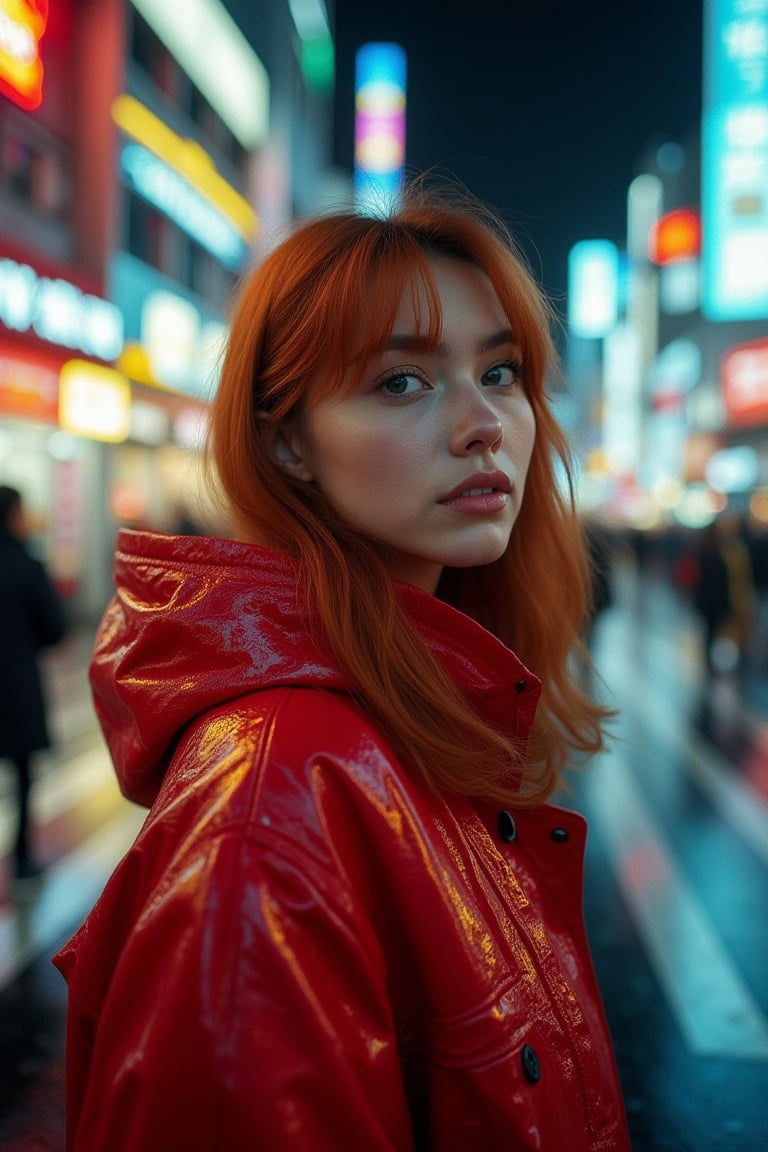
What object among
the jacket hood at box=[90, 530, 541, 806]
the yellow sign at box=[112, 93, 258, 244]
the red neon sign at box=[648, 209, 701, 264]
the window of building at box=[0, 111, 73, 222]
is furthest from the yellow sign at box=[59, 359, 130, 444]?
the red neon sign at box=[648, 209, 701, 264]

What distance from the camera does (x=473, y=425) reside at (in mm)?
1229

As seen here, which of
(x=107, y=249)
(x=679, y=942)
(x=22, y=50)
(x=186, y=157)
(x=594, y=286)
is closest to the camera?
(x=679, y=942)

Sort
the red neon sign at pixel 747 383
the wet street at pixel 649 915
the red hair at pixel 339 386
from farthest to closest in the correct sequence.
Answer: the red neon sign at pixel 747 383
the wet street at pixel 649 915
the red hair at pixel 339 386

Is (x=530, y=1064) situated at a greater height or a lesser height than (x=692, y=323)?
lesser

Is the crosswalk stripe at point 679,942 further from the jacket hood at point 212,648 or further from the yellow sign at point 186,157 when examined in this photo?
the yellow sign at point 186,157

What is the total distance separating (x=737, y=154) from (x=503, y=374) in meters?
17.1

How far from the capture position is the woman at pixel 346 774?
0.83 metres

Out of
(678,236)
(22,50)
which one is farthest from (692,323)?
(22,50)

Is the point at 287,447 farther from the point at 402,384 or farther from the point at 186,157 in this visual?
the point at 186,157

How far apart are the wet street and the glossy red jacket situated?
0.20m

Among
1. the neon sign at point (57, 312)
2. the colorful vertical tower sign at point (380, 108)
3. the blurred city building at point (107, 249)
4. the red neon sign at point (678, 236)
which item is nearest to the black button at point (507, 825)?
the blurred city building at point (107, 249)

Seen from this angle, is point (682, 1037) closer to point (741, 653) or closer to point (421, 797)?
point (421, 797)

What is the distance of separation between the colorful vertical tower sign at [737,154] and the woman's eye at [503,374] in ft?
52.6

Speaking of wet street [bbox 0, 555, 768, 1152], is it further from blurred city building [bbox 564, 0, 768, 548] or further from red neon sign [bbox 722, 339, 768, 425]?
red neon sign [bbox 722, 339, 768, 425]
